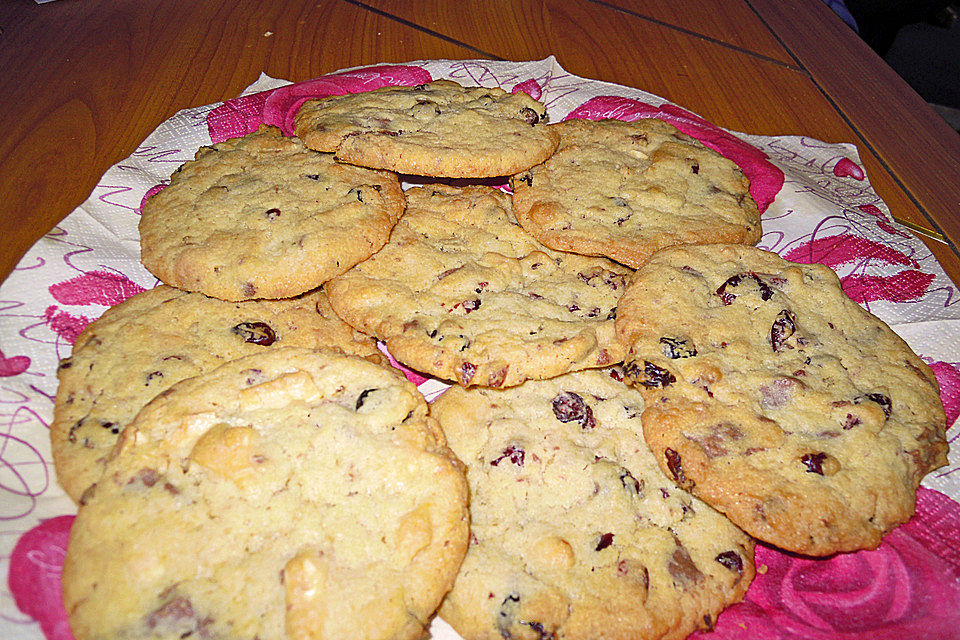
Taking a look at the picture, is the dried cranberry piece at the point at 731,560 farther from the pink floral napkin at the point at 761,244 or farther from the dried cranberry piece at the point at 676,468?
the dried cranberry piece at the point at 676,468

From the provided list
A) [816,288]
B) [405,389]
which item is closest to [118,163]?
[405,389]

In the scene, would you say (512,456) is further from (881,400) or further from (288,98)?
(288,98)

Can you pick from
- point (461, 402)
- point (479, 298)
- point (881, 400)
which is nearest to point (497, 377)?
point (461, 402)

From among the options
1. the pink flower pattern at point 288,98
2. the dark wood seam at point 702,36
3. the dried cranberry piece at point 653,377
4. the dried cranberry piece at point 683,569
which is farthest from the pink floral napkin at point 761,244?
the dark wood seam at point 702,36

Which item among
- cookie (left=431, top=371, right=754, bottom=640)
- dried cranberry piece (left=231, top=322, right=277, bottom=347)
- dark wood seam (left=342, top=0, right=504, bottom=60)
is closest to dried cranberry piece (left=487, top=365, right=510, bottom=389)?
cookie (left=431, top=371, right=754, bottom=640)

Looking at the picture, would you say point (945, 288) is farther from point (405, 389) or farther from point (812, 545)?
point (405, 389)
